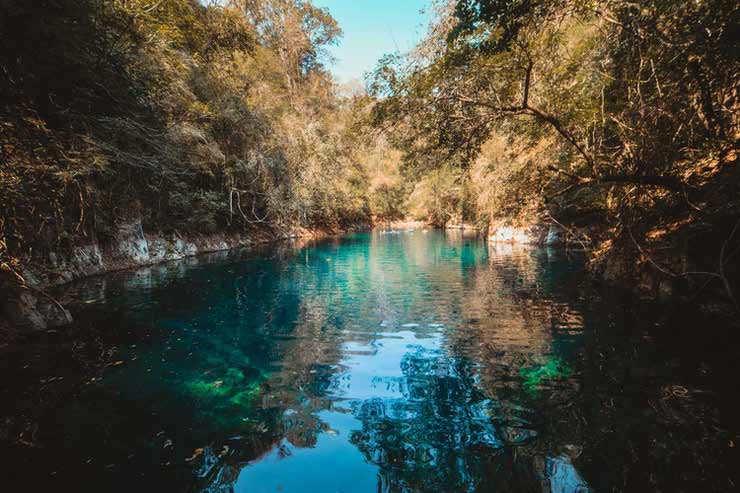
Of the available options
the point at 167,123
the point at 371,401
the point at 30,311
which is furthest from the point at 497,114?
the point at 167,123

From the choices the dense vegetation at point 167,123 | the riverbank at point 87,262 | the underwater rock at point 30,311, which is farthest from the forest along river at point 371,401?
the dense vegetation at point 167,123

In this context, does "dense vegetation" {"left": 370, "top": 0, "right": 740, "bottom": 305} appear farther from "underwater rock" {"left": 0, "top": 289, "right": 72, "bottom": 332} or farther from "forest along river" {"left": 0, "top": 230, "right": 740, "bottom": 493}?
"underwater rock" {"left": 0, "top": 289, "right": 72, "bottom": 332}

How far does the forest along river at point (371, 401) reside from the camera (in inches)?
134

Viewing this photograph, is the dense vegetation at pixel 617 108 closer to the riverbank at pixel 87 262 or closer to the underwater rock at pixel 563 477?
the underwater rock at pixel 563 477

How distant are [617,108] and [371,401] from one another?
968 centimetres

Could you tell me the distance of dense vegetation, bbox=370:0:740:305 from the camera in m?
5.40

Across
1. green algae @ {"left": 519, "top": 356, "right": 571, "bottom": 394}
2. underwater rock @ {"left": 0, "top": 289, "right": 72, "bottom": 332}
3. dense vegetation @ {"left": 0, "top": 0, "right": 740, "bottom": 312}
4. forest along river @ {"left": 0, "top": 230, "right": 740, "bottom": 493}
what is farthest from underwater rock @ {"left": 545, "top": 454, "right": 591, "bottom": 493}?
underwater rock @ {"left": 0, "top": 289, "right": 72, "bottom": 332}

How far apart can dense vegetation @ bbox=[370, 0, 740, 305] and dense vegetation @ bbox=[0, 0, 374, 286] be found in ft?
7.86

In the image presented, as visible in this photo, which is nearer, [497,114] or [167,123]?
[497,114]

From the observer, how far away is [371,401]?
495 cm

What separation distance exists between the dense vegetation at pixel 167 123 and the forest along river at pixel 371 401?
147 inches

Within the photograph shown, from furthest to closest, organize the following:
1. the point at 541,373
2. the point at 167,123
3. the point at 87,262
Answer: the point at 87,262 → the point at 167,123 → the point at 541,373

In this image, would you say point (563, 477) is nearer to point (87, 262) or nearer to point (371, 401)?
point (371, 401)

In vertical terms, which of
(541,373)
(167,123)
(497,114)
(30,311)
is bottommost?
(541,373)
